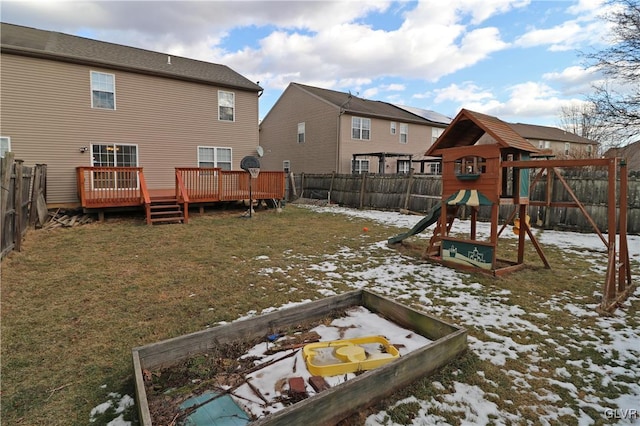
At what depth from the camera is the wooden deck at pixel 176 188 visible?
9.52 m

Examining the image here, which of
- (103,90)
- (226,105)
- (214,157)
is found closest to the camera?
(103,90)

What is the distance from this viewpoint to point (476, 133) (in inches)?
240

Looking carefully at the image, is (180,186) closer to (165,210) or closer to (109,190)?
(165,210)

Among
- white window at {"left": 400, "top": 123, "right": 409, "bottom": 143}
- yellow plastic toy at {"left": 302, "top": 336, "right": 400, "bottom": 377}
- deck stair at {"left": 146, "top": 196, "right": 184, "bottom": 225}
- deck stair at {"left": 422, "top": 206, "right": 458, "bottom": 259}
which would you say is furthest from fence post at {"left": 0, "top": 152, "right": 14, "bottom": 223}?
white window at {"left": 400, "top": 123, "right": 409, "bottom": 143}

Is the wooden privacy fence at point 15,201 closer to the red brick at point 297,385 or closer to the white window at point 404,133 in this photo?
the red brick at point 297,385

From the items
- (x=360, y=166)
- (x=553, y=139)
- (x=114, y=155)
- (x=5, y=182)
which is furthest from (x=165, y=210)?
(x=553, y=139)

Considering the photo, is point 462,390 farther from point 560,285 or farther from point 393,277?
point 560,285

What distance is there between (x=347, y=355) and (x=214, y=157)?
1235 centimetres

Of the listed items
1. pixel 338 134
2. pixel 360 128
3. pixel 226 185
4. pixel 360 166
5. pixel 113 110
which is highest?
pixel 360 128

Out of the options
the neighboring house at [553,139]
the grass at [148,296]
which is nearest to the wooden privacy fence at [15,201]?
the grass at [148,296]

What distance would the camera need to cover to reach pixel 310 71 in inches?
1103

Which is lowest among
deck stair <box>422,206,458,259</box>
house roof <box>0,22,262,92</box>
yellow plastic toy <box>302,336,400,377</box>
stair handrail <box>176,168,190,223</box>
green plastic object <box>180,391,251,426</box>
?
green plastic object <box>180,391,251,426</box>

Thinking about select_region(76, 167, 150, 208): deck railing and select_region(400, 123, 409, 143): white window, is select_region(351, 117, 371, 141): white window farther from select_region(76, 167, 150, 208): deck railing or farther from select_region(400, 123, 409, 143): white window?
select_region(76, 167, 150, 208): deck railing

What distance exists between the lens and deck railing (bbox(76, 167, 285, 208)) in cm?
953
